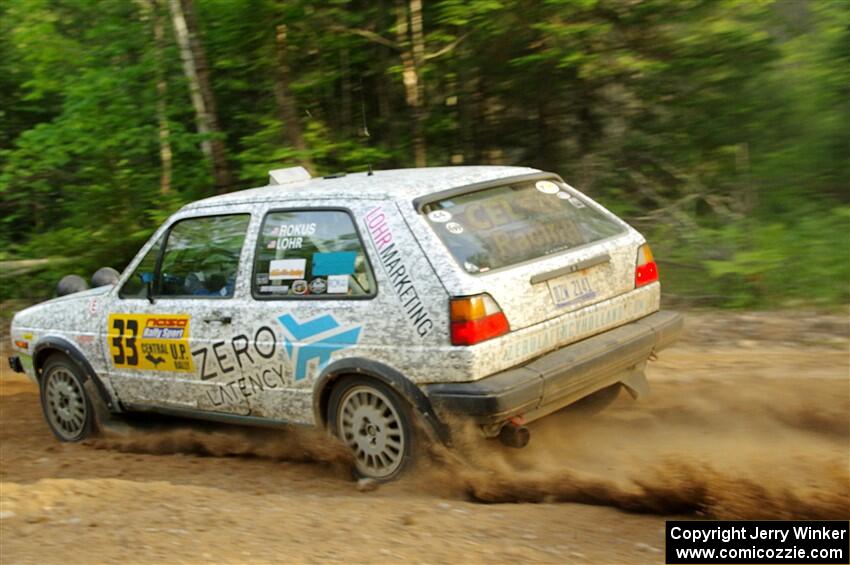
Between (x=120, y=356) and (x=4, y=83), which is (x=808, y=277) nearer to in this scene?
(x=120, y=356)

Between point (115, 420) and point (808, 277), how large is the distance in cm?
584

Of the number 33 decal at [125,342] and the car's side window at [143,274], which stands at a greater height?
the car's side window at [143,274]

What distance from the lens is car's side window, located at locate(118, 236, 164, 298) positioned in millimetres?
6156

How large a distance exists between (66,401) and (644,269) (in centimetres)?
421

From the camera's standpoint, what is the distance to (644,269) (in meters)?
5.52

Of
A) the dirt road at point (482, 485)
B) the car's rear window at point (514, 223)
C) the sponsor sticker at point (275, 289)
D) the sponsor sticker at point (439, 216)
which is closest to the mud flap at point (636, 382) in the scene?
the dirt road at point (482, 485)

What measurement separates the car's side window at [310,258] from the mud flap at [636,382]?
5.19ft

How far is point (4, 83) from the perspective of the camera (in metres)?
14.8

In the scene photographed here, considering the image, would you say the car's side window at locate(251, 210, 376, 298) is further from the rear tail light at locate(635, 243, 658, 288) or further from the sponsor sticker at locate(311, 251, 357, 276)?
the rear tail light at locate(635, 243, 658, 288)

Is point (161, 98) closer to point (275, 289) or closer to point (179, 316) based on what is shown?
point (179, 316)

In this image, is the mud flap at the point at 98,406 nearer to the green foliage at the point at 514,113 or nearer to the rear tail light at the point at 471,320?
the rear tail light at the point at 471,320

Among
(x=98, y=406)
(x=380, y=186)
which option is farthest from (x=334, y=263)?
(x=98, y=406)

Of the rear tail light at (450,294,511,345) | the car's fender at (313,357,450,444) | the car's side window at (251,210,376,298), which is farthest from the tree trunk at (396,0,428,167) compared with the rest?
the rear tail light at (450,294,511,345)
